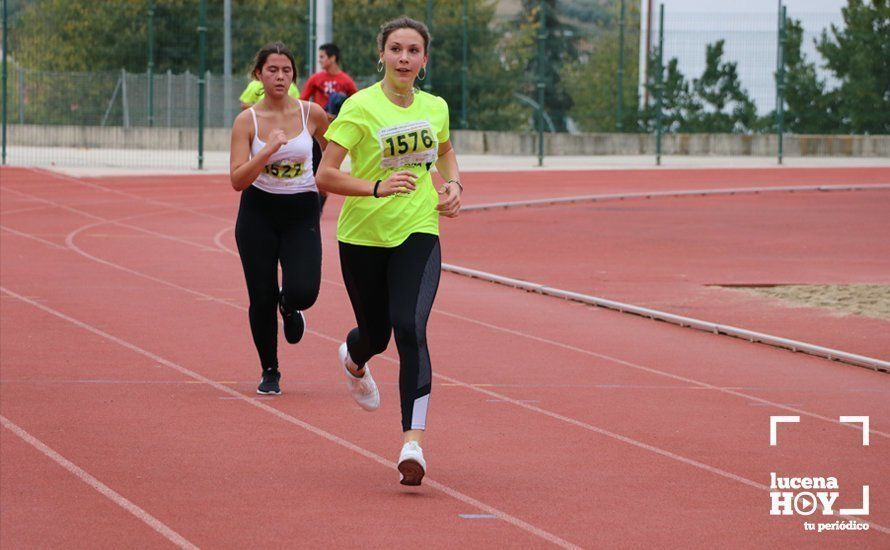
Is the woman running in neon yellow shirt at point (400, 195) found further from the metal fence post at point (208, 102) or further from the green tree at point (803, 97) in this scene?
the metal fence post at point (208, 102)

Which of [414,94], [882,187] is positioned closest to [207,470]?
[414,94]

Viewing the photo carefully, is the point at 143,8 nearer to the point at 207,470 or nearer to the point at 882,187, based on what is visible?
the point at 882,187

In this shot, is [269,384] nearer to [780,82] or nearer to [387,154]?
[387,154]

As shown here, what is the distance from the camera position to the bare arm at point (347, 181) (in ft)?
21.6

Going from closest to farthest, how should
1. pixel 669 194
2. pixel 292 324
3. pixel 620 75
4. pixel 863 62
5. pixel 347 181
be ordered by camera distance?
pixel 347 181
pixel 292 324
pixel 669 194
pixel 863 62
pixel 620 75

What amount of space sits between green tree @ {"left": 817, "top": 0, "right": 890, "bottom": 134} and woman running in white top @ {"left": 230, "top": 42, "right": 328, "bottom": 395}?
28183 mm

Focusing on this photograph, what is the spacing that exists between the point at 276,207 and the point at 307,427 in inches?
54.5

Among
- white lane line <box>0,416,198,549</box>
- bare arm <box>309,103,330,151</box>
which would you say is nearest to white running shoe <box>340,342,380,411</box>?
white lane line <box>0,416,198,549</box>

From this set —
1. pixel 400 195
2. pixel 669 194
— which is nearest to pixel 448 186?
pixel 400 195

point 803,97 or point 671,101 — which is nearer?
point 803,97

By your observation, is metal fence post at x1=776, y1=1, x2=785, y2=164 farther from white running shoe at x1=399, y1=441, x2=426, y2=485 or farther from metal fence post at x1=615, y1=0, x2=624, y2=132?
white running shoe at x1=399, y1=441, x2=426, y2=485

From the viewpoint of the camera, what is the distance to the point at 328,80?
17.7 m

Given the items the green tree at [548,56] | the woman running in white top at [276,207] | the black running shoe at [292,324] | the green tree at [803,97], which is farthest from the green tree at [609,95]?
the woman running in white top at [276,207]

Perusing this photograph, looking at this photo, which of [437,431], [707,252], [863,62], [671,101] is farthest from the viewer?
[671,101]
